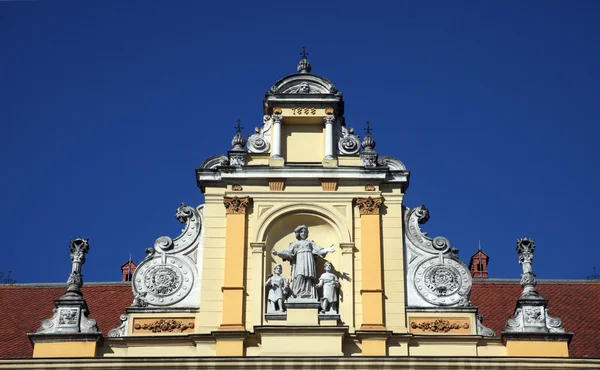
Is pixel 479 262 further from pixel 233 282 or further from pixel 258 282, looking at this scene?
pixel 233 282

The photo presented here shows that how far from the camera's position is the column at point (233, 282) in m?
21.7

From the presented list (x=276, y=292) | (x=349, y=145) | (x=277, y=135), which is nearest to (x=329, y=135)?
(x=349, y=145)

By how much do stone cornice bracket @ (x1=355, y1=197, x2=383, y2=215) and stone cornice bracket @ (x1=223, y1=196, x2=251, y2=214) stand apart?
209 centimetres

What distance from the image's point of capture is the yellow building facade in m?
21.6

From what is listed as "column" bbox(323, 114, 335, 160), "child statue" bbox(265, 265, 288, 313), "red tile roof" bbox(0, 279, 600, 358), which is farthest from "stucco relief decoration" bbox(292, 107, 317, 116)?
"red tile roof" bbox(0, 279, 600, 358)

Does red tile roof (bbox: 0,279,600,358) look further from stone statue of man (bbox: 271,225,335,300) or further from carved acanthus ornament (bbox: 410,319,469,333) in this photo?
stone statue of man (bbox: 271,225,335,300)

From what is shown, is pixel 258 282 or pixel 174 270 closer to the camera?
pixel 258 282

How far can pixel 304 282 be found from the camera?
2214cm

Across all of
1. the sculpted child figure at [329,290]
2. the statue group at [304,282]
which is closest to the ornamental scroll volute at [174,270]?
the statue group at [304,282]

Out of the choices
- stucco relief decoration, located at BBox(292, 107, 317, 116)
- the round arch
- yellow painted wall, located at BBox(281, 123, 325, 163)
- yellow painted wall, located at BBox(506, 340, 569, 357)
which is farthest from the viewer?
stucco relief decoration, located at BBox(292, 107, 317, 116)

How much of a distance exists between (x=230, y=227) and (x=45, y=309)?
5.35m

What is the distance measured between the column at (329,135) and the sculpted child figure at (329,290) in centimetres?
224

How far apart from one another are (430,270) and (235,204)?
12.2ft

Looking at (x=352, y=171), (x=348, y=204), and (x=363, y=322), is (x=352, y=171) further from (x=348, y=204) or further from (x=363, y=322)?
(x=363, y=322)
